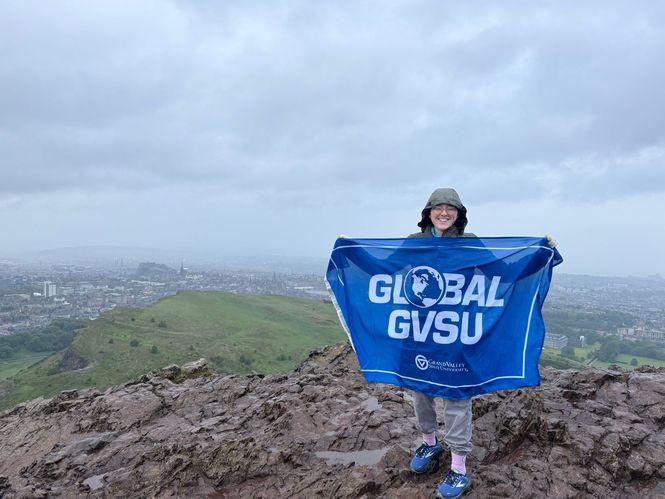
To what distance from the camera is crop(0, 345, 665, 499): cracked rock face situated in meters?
5.36

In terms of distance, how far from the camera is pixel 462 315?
17.3ft

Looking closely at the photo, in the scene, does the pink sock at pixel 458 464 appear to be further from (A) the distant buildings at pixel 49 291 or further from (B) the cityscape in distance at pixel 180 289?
(A) the distant buildings at pixel 49 291

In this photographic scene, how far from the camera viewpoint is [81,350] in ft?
135

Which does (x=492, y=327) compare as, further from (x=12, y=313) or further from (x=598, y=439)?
(x=12, y=313)

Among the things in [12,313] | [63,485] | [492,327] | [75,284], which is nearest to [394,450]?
[492,327]

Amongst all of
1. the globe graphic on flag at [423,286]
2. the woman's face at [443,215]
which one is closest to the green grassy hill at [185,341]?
the globe graphic on flag at [423,286]

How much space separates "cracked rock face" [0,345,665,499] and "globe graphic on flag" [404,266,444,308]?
2226 millimetres

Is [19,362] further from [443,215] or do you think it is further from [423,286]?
[443,215]

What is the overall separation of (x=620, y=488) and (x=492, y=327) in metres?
2.52

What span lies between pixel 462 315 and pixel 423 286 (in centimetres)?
61

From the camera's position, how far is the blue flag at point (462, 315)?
5164mm

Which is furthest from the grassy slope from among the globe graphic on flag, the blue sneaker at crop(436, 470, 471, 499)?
the blue sneaker at crop(436, 470, 471, 499)

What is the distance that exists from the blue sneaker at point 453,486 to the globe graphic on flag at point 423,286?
2010 mm

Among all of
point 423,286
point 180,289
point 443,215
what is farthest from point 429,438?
point 180,289
